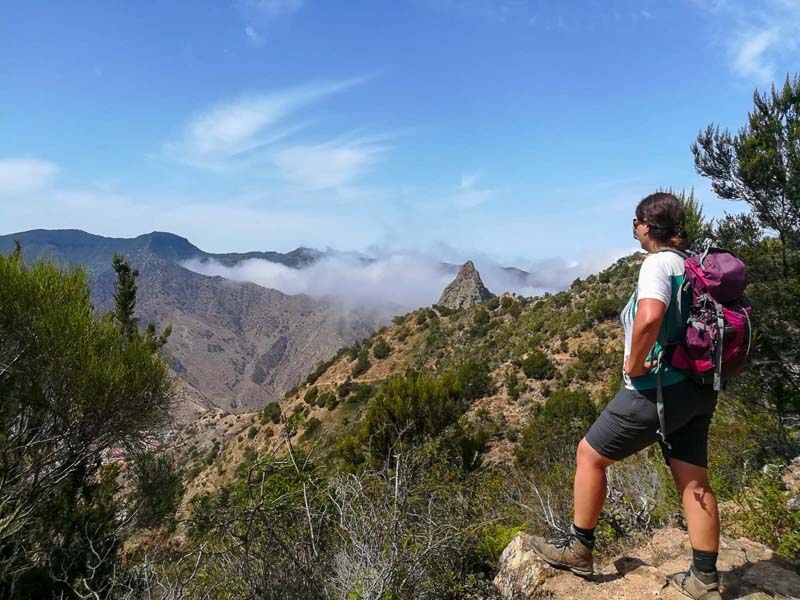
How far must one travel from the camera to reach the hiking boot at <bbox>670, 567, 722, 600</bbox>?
2188 mm

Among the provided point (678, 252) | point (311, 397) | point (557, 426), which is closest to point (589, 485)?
point (678, 252)

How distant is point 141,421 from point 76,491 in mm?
1446

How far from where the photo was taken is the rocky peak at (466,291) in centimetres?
5181

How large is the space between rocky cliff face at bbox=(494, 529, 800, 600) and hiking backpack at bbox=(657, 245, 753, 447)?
3.12 feet

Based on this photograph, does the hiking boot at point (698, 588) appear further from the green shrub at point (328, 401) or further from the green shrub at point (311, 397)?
the green shrub at point (311, 397)

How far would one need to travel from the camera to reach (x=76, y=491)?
8.28m

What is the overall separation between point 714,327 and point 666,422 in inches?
18.2

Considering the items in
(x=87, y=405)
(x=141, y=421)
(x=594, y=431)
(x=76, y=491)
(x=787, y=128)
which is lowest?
(x=76, y=491)

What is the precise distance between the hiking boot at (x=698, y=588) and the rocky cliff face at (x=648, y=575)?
0.27 ft

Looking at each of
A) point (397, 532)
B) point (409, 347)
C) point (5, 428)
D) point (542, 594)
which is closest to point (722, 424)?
point (542, 594)

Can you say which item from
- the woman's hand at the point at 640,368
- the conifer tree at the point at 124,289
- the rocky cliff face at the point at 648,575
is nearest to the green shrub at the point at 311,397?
the conifer tree at the point at 124,289

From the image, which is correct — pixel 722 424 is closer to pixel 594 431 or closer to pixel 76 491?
pixel 594 431

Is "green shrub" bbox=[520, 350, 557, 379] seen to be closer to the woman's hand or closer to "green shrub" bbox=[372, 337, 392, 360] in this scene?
"green shrub" bbox=[372, 337, 392, 360]

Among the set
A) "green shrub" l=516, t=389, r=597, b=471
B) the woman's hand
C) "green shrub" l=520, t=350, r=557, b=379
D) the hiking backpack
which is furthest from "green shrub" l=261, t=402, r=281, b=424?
the hiking backpack
